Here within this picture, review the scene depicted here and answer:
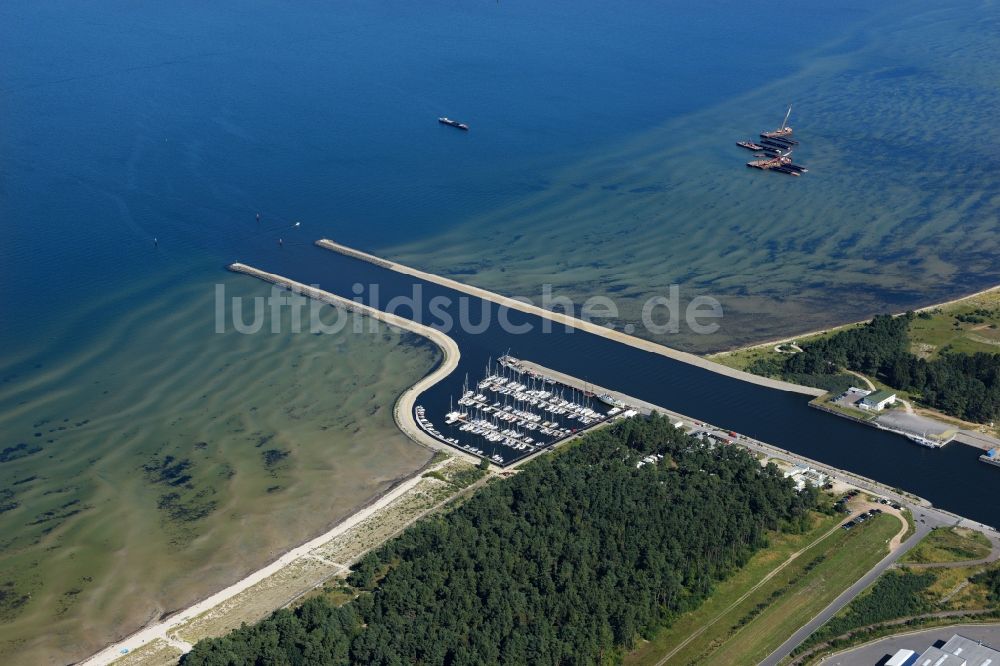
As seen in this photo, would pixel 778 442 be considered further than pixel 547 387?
No

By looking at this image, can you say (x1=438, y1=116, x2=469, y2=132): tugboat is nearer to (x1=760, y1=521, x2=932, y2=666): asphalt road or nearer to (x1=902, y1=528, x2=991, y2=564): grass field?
(x1=760, y1=521, x2=932, y2=666): asphalt road

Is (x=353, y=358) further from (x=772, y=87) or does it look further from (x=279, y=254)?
(x=772, y=87)

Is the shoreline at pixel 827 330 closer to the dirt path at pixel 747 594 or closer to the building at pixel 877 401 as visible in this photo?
the building at pixel 877 401

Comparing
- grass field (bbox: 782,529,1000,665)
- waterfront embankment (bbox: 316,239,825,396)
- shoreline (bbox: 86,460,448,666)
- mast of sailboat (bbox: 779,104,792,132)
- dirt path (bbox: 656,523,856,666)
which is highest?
mast of sailboat (bbox: 779,104,792,132)

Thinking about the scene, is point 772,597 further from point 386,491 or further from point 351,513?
point 351,513

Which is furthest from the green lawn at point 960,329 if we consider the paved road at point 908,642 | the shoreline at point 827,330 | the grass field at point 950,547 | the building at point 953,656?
the building at point 953,656

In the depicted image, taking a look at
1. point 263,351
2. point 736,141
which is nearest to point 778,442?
point 263,351

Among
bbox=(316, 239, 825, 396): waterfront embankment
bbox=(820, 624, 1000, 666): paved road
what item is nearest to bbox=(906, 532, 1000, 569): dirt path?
bbox=(820, 624, 1000, 666): paved road
